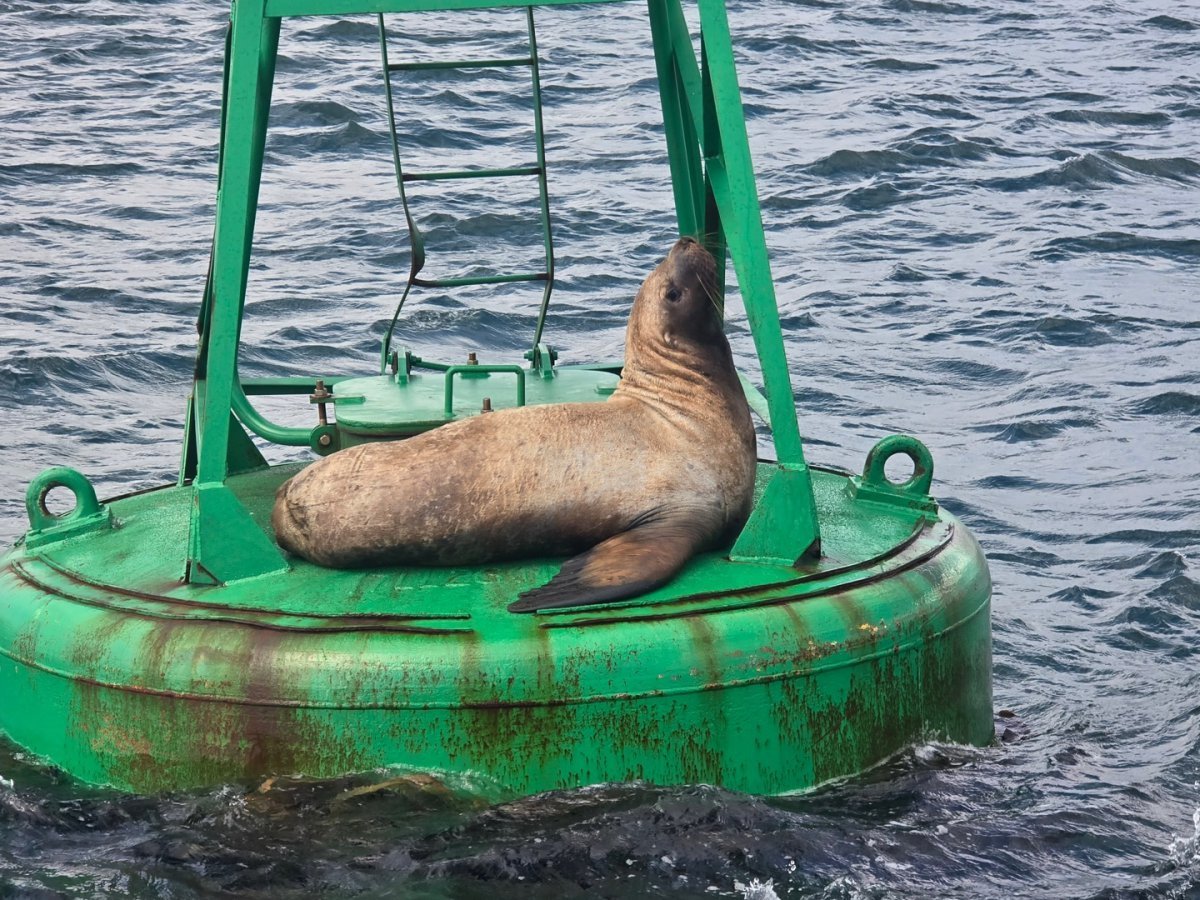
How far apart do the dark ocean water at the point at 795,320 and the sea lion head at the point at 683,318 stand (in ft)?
5.01

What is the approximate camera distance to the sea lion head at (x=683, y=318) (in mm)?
6008

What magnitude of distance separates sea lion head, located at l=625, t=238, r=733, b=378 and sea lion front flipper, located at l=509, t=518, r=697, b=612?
657 millimetres

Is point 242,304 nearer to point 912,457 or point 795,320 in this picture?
point 912,457

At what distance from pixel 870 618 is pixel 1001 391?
7165mm

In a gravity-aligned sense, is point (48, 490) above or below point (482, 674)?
above

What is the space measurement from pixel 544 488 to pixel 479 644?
0.76m

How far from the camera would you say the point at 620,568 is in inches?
212

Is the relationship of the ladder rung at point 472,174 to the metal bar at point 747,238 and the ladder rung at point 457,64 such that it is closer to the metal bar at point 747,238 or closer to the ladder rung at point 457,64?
the ladder rung at point 457,64

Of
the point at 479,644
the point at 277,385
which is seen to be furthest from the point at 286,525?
the point at 277,385

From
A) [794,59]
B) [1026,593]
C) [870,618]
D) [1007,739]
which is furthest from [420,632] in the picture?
[794,59]

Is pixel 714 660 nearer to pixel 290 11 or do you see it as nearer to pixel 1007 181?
pixel 290 11

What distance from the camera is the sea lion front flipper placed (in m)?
5.29

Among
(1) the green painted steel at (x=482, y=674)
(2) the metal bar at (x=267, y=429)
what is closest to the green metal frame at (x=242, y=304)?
(1) the green painted steel at (x=482, y=674)

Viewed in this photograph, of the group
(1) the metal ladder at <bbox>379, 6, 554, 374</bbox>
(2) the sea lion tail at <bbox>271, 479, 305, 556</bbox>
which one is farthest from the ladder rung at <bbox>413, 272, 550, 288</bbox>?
(2) the sea lion tail at <bbox>271, 479, 305, 556</bbox>
